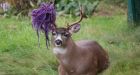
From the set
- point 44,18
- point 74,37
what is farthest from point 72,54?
point 74,37

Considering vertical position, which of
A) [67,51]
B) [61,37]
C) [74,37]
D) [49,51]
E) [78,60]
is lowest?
[74,37]

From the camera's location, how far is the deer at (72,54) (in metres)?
5.95

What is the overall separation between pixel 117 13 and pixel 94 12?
2.17 feet

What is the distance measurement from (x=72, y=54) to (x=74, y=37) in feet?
11.6

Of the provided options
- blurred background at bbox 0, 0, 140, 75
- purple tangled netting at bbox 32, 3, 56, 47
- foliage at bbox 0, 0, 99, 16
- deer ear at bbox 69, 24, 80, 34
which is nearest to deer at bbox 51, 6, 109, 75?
deer ear at bbox 69, 24, 80, 34

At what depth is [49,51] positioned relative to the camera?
314 inches

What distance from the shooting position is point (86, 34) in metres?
10.1

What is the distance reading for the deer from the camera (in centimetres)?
595

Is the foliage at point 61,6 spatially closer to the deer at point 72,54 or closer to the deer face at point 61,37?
the deer at point 72,54

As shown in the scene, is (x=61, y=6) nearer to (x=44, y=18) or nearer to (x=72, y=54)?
(x=44, y=18)

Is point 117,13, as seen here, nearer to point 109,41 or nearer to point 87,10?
point 87,10

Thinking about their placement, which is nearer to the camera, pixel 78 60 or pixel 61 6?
pixel 78 60

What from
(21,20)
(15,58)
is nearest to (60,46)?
(15,58)

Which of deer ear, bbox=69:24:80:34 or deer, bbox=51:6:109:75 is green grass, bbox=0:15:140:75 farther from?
deer ear, bbox=69:24:80:34
